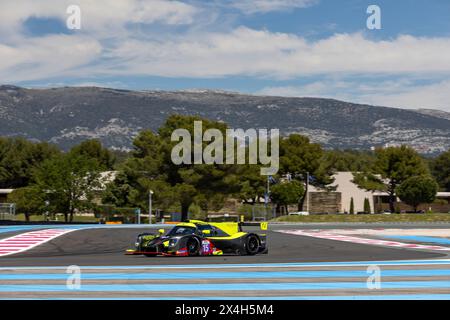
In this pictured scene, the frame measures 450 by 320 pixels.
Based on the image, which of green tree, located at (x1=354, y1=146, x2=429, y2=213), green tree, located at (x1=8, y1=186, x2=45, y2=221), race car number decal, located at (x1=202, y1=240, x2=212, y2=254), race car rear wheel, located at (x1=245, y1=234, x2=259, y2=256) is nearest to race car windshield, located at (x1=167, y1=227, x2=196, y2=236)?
race car number decal, located at (x1=202, y1=240, x2=212, y2=254)

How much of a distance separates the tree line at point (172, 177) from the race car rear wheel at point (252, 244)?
1859 inches

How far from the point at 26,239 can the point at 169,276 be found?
15717 mm

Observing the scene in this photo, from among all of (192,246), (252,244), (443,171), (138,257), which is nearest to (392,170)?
(443,171)

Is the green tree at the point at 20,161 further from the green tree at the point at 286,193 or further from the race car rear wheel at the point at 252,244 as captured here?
the race car rear wheel at the point at 252,244

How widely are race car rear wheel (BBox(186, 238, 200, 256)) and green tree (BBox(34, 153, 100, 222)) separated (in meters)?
56.6

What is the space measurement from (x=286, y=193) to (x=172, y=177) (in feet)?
75.3

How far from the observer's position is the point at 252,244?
21.1 meters

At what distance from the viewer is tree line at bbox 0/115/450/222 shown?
70250 millimetres

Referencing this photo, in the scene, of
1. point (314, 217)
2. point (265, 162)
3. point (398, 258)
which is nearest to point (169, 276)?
point (398, 258)

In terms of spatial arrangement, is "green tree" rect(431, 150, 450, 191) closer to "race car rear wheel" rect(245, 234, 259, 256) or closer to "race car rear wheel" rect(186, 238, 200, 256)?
"race car rear wheel" rect(245, 234, 259, 256)

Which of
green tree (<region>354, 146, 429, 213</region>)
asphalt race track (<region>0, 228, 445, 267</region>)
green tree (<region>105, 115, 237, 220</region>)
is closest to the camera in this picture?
asphalt race track (<region>0, 228, 445, 267</region>)

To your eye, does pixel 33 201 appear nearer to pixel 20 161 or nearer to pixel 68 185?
pixel 68 185

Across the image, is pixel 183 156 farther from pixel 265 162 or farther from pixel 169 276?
pixel 169 276

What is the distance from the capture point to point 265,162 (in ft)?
305
